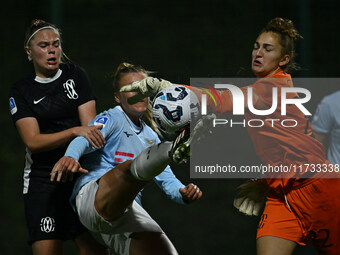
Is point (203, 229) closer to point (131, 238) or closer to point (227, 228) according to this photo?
point (227, 228)

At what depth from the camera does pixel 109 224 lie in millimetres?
2875

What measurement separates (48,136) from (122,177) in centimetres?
55

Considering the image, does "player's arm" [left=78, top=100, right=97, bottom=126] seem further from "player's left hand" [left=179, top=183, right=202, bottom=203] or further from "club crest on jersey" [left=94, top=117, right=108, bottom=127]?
"player's left hand" [left=179, top=183, right=202, bottom=203]

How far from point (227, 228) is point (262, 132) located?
177cm

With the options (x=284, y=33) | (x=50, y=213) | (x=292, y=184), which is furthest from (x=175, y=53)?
(x=292, y=184)

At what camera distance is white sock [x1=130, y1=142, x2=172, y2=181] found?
8.35 ft

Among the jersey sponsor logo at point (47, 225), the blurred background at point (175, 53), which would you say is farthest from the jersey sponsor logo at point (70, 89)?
the blurred background at point (175, 53)

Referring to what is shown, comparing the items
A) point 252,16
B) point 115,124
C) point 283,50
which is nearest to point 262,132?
point 283,50

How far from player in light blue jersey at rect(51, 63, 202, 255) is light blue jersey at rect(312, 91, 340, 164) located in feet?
3.68

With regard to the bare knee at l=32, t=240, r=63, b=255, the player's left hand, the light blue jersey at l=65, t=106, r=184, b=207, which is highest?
the light blue jersey at l=65, t=106, r=184, b=207

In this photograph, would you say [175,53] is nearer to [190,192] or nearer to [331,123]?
[331,123]

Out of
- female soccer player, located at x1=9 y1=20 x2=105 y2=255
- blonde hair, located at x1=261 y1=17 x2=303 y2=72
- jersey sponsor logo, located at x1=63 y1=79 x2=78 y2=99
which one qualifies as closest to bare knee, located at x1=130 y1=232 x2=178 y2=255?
female soccer player, located at x1=9 y1=20 x2=105 y2=255

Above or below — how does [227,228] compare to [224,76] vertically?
below

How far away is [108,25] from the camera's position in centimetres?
470
